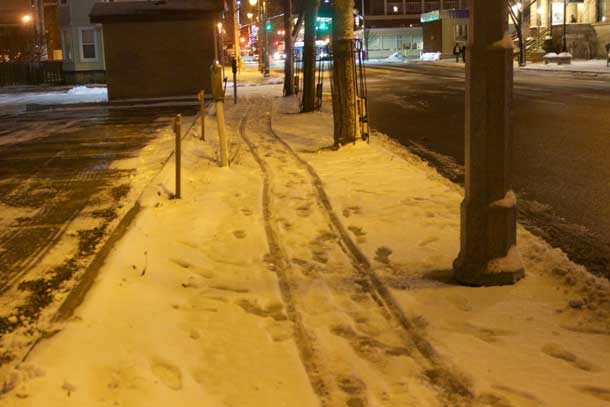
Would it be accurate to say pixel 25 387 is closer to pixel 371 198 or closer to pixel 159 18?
pixel 371 198

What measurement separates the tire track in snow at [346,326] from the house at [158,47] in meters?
22.7

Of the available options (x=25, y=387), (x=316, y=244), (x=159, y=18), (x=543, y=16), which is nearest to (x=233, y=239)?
(x=316, y=244)

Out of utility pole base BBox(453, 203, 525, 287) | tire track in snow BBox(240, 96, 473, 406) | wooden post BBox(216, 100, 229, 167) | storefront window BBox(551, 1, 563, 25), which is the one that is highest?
storefront window BBox(551, 1, 563, 25)

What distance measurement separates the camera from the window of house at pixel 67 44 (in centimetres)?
4403

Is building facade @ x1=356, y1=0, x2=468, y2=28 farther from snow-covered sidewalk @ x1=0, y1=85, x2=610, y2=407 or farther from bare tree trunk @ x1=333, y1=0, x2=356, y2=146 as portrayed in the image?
snow-covered sidewalk @ x1=0, y1=85, x2=610, y2=407

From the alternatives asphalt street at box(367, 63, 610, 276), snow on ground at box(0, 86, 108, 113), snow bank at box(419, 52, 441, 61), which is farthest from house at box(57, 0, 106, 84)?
snow bank at box(419, 52, 441, 61)

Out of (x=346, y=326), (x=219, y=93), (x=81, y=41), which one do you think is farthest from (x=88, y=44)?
(x=346, y=326)

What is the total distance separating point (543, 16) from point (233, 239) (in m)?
60.0

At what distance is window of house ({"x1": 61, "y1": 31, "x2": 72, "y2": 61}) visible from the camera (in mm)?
44031

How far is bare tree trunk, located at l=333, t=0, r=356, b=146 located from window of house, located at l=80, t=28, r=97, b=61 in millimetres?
32492

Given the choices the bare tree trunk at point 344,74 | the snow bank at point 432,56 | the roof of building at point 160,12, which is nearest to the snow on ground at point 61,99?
the roof of building at point 160,12

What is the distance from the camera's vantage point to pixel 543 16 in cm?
6238

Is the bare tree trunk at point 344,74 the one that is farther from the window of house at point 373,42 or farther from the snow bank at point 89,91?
the window of house at point 373,42

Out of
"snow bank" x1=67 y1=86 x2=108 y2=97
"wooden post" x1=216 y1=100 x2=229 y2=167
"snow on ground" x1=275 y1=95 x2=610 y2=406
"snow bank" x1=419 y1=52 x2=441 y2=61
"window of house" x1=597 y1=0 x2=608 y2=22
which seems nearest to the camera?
"snow on ground" x1=275 y1=95 x2=610 y2=406
